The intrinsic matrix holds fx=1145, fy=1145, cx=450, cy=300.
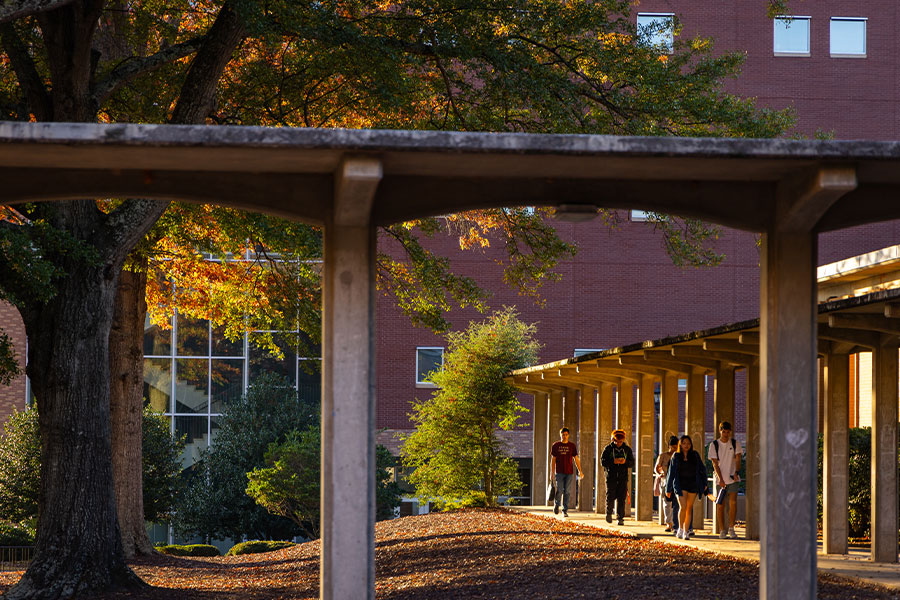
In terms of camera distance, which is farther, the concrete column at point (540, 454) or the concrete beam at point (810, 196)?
the concrete column at point (540, 454)

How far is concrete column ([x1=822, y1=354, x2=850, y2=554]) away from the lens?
49.8 feet

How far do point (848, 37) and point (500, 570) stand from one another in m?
32.6

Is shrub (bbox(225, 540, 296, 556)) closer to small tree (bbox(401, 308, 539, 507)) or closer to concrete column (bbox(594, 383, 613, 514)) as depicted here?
small tree (bbox(401, 308, 539, 507))

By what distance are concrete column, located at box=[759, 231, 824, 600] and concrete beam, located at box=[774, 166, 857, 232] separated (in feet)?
0.48

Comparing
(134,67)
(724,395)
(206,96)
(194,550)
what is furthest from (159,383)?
(206,96)

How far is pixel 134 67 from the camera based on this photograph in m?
15.7

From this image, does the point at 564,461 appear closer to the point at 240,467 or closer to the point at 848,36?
the point at 240,467

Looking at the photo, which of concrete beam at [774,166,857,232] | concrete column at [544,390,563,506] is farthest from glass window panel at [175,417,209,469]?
concrete beam at [774,166,857,232]

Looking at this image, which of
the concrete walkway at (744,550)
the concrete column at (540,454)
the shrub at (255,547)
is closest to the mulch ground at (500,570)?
the concrete walkway at (744,550)

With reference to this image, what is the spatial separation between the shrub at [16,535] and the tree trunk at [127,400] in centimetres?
883

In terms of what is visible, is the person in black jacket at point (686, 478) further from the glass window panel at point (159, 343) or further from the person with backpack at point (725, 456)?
the glass window panel at point (159, 343)

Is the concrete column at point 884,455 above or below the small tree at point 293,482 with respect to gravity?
above

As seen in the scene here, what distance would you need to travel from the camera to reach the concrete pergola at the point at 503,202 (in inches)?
301

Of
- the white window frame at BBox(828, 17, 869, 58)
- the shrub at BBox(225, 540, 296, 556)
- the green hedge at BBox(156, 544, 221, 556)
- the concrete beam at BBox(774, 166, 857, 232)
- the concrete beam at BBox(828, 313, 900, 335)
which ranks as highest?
the white window frame at BBox(828, 17, 869, 58)
